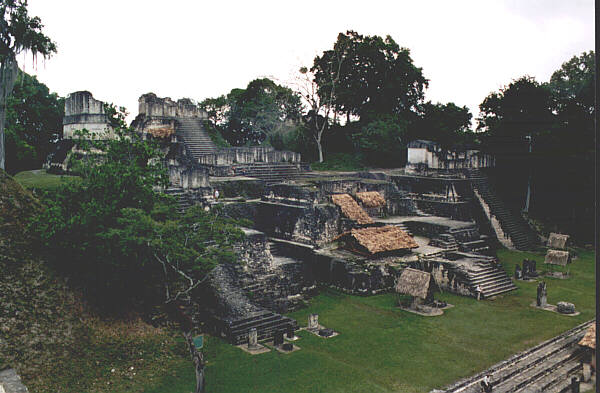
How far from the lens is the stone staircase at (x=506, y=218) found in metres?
20.5

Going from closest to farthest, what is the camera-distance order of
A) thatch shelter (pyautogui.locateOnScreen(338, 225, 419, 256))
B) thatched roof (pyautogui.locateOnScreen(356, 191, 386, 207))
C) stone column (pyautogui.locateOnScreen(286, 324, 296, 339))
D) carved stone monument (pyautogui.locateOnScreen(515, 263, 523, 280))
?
stone column (pyautogui.locateOnScreen(286, 324, 296, 339)), thatch shelter (pyautogui.locateOnScreen(338, 225, 419, 256)), carved stone monument (pyautogui.locateOnScreen(515, 263, 523, 280)), thatched roof (pyautogui.locateOnScreen(356, 191, 386, 207))

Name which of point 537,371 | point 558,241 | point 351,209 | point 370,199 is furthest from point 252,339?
point 558,241

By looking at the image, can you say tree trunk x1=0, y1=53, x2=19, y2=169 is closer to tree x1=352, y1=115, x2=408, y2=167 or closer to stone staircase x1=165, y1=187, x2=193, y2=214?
stone staircase x1=165, y1=187, x2=193, y2=214

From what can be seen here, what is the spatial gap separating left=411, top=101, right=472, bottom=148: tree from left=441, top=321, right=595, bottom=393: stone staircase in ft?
59.5

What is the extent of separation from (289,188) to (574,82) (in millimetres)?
16093

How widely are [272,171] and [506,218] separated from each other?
10.0 metres

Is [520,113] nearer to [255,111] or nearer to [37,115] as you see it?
[255,111]

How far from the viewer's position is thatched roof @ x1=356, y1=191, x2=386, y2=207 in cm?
1945

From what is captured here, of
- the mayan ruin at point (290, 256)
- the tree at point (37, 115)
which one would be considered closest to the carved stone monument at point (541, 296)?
the mayan ruin at point (290, 256)

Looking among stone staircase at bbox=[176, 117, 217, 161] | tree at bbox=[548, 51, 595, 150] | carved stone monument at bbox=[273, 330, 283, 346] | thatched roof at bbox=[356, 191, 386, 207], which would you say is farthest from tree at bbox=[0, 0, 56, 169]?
tree at bbox=[548, 51, 595, 150]

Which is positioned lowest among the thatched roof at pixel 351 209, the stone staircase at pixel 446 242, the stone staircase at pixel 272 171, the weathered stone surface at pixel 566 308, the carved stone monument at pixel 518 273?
the weathered stone surface at pixel 566 308

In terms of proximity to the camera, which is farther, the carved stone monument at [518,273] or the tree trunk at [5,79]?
the carved stone monument at [518,273]

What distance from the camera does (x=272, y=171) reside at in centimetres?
2136

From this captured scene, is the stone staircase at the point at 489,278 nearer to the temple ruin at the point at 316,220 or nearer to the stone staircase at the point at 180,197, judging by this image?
the temple ruin at the point at 316,220
